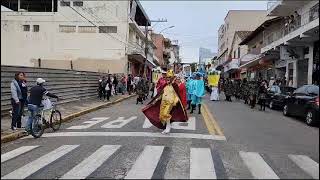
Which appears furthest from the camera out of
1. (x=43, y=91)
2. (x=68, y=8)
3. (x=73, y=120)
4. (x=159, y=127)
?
(x=68, y=8)

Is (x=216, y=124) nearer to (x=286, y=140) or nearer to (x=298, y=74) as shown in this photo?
(x=286, y=140)

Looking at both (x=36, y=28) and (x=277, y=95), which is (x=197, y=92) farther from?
(x=36, y=28)

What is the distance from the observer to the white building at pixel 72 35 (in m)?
50.9

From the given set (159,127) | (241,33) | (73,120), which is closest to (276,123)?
(159,127)

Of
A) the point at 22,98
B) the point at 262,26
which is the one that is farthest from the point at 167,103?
the point at 262,26

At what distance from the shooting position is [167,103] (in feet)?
44.3

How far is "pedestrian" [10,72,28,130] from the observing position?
1354cm

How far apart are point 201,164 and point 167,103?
462 centimetres

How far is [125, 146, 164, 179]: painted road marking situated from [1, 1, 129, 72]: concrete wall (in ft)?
135

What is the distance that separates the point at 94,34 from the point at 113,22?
226 centimetres

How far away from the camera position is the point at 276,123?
254 inches

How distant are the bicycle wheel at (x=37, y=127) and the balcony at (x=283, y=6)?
22.8m

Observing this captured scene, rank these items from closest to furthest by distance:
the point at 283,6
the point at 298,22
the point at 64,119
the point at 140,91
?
the point at 64,119, the point at 140,91, the point at 298,22, the point at 283,6

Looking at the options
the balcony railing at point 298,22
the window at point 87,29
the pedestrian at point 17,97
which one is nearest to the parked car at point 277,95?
the balcony railing at point 298,22
